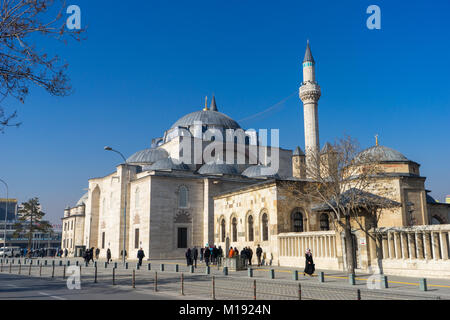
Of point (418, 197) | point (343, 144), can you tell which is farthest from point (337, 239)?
point (418, 197)

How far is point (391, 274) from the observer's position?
59.7 ft

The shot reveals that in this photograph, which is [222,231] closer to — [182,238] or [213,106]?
[182,238]

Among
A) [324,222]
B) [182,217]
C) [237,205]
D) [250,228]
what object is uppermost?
[237,205]

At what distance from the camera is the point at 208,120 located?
5412 cm

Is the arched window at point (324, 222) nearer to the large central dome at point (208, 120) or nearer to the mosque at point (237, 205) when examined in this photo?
the mosque at point (237, 205)

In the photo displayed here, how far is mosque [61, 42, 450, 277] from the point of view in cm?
2098

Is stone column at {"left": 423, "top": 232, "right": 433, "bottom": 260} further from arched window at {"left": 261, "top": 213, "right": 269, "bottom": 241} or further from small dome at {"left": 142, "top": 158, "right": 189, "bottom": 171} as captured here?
small dome at {"left": 142, "top": 158, "right": 189, "bottom": 171}

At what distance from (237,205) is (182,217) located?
896 centimetres

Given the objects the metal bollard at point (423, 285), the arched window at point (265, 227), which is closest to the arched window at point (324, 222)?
the arched window at point (265, 227)

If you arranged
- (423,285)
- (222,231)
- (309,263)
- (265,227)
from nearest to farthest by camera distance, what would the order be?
1. (423,285)
2. (309,263)
3. (265,227)
4. (222,231)

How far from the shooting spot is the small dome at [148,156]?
158 feet

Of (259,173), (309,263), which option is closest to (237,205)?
(259,173)

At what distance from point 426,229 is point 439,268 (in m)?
1.64
